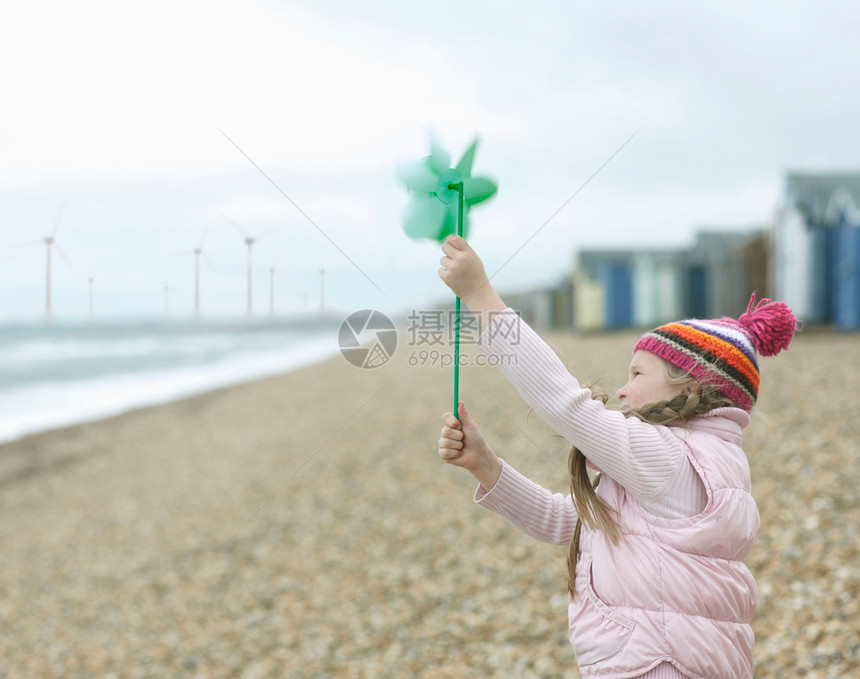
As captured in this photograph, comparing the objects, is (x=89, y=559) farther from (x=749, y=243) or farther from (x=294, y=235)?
(x=749, y=243)

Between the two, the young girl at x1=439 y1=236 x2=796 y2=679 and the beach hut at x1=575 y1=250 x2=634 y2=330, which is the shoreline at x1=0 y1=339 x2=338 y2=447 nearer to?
the beach hut at x1=575 y1=250 x2=634 y2=330

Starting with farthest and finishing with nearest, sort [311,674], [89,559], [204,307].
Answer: [89,559] < [311,674] < [204,307]

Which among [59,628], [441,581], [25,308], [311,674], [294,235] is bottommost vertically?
[59,628]

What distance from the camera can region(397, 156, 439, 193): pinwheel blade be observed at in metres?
1.43

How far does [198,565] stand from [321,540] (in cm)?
126

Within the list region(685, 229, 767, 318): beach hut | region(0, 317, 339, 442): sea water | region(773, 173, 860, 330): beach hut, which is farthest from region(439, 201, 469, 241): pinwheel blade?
region(685, 229, 767, 318): beach hut

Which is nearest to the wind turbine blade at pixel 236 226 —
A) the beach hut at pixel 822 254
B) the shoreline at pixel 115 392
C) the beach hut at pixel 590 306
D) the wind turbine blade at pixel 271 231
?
the wind turbine blade at pixel 271 231

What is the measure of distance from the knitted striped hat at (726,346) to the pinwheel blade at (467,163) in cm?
56

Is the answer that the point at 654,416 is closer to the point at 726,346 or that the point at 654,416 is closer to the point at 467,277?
the point at 726,346

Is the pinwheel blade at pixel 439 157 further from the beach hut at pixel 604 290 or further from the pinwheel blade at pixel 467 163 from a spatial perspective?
the beach hut at pixel 604 290

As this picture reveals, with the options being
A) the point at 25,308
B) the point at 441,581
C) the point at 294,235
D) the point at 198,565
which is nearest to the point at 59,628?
the point at 198,565

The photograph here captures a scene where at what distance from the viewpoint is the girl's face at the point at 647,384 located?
1466 mm

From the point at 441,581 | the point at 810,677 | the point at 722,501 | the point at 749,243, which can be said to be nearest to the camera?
the point at 722,501

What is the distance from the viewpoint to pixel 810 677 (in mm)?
2920
